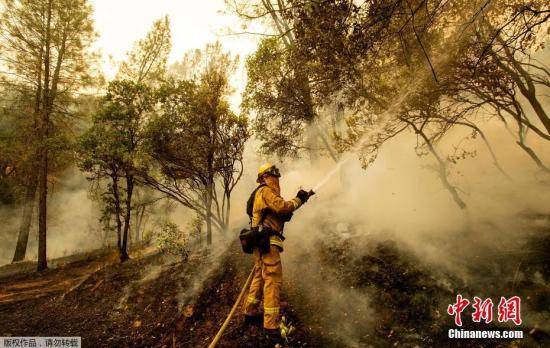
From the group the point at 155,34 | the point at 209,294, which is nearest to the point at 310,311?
the point at 209,294

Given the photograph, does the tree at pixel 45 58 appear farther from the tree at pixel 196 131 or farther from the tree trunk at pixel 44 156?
the tree at pixel 196 131

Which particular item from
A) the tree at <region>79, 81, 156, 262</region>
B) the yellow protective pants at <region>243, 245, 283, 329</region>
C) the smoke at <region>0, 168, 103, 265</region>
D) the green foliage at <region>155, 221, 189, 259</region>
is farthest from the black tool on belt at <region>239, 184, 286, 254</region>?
the smoke at <region>0, 168, 103, 265</region>

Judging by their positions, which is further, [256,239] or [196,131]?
[196,131]

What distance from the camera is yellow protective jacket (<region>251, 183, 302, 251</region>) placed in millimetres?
4828

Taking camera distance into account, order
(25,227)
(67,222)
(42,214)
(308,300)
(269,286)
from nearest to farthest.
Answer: (269,286)
(308,300)
(42,214)
(25,227)
(67,222)

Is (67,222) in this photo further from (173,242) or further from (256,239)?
(256,239)

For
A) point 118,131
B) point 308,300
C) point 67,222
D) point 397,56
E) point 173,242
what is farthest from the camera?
point 67,222

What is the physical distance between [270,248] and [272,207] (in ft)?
1.96

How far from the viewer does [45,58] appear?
41.9ft

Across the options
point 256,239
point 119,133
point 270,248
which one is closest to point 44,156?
point 119,133

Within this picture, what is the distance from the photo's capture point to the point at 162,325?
5.80 meters

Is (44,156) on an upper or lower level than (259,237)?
upper

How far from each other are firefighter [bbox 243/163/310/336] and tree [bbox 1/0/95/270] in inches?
416

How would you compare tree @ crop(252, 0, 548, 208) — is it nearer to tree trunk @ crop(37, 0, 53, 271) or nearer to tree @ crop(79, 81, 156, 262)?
tree @ crop(79, 81, 156, 262)
